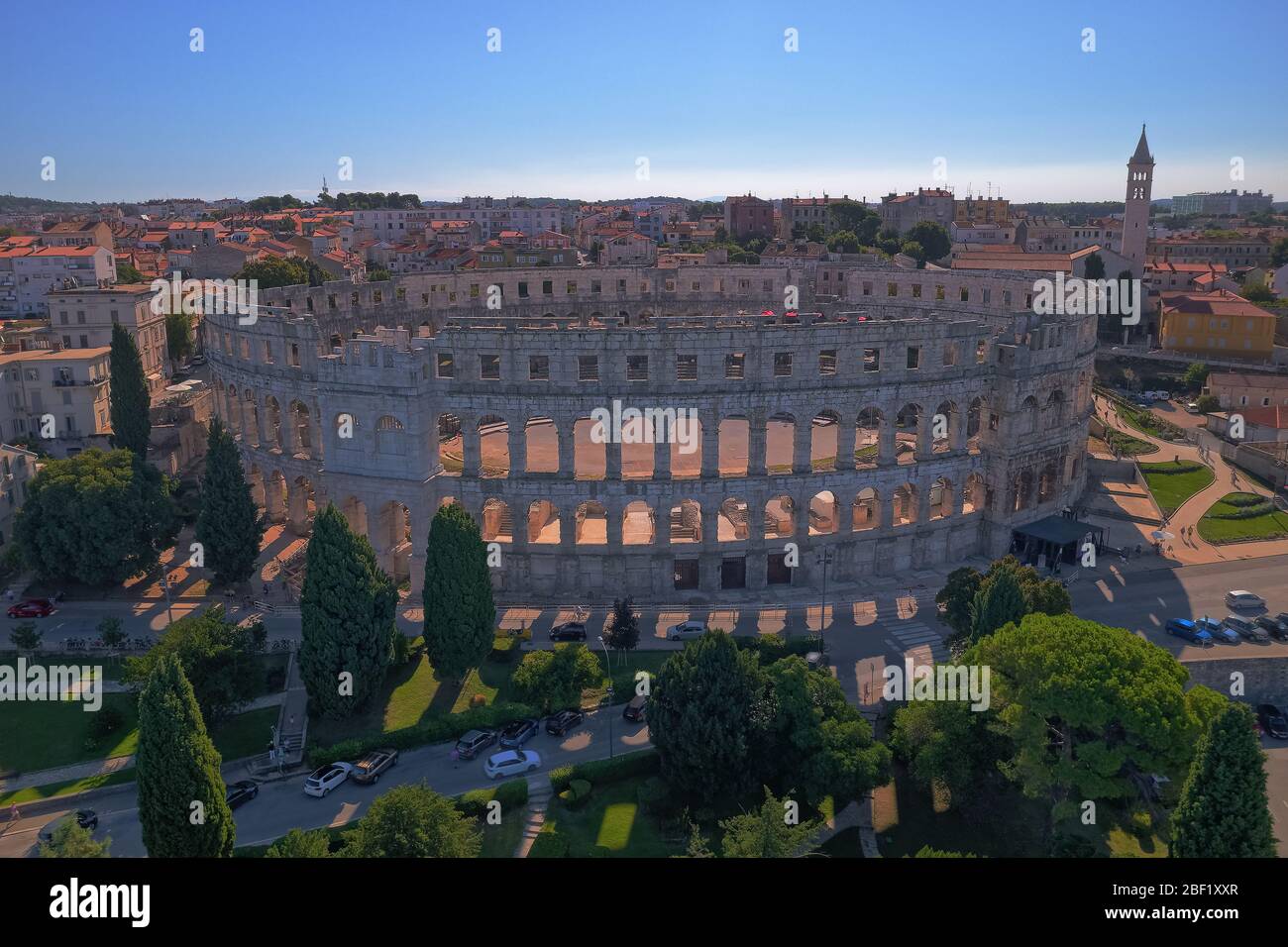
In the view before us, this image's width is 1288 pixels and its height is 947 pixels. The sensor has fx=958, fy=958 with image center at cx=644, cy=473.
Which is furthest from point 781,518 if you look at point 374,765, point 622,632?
point 374,765

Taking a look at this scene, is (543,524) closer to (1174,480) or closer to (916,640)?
(916,640)

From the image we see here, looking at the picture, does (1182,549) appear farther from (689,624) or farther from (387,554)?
(387,554)

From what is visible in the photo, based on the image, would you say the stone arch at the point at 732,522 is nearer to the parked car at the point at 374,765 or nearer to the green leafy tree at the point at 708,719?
the green leafy tree at the point at 708,719

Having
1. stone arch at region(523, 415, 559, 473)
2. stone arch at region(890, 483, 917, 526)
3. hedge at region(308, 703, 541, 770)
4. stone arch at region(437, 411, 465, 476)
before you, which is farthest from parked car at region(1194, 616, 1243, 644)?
stone arch at region(437, 411, 465, 476)

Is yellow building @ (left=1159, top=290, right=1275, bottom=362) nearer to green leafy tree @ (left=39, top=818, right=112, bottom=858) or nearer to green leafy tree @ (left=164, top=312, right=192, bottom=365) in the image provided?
green leafy tree @ (left=164, top=312, right=192, bottom=365)

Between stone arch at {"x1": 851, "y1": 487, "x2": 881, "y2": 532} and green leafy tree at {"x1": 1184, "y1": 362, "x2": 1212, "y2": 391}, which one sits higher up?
green leafy tree at {"x1": 1184, "y1": 362, "x2": 1212, "y2": 391}

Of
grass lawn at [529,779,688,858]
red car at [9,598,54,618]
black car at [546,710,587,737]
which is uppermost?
red car at [9,598,54,618]

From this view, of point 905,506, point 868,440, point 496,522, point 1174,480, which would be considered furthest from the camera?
point 868,440
